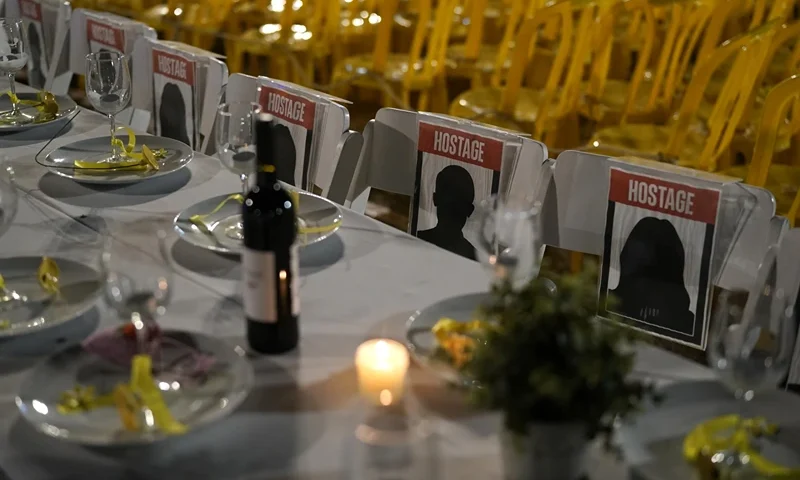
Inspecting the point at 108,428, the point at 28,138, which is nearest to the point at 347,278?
the point at 108,428

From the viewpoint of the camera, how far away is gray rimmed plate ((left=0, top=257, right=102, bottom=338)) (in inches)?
52.3

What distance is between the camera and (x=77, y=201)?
1.85m

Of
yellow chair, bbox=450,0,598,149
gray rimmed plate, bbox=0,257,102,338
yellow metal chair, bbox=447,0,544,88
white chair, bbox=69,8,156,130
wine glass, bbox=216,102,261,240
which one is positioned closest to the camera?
gray rimmed plate, bbox=0,257,102,338

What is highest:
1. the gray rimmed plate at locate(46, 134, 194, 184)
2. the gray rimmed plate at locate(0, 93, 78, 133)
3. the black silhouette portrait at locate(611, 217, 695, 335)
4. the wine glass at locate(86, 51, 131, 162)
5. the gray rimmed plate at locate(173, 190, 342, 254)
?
the wine glass at locate(86, 51, 131, 162)

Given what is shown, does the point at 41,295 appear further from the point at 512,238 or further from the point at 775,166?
the point at 775,166

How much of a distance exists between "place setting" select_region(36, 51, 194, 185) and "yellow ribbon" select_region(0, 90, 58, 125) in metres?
0.27

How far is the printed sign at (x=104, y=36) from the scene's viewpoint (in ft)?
9.89

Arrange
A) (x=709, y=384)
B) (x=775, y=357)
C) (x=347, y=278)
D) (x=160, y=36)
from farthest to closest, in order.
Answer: (x=160, y=36) < (x=347, y=278) < (x=709, y=384) < (x=775, y=357)

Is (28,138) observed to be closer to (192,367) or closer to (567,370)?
(192,367)

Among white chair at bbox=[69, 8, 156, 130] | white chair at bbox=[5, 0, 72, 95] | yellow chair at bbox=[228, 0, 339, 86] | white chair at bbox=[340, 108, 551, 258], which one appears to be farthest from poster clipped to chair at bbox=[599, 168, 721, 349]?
yellow chair at bbox=[228, 0, 339, 86]

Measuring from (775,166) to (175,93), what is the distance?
1835mm

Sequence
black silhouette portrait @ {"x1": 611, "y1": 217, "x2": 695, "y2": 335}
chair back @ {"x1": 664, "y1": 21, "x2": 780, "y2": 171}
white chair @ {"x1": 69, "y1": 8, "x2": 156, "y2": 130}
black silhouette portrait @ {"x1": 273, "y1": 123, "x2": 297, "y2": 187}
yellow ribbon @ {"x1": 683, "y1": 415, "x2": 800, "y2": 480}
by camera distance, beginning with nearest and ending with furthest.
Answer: yellow ribbon @ {"x1": 683, "y1": 415, "x2": 800, "y2": 480}, black silhouette portrait @ {"x1": 611, "y1": 217, "x2": 695, "y2": 335}, black silhouette portrait @ {"x1": 273, "y1": 123, "x2": 297, "y2": 187}, chair back @ {"x1": 664, "y1": 21, "x2": 780, "y2": 171}, white chair @ {"x1": 69, "y1": 8, "x2": 156, "y2": 130}

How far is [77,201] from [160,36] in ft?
11.1

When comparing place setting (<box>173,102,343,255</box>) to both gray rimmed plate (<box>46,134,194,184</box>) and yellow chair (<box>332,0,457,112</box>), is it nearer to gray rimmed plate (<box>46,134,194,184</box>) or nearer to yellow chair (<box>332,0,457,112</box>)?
gray rimmed plate (<box>46,134,194,184</box>)
